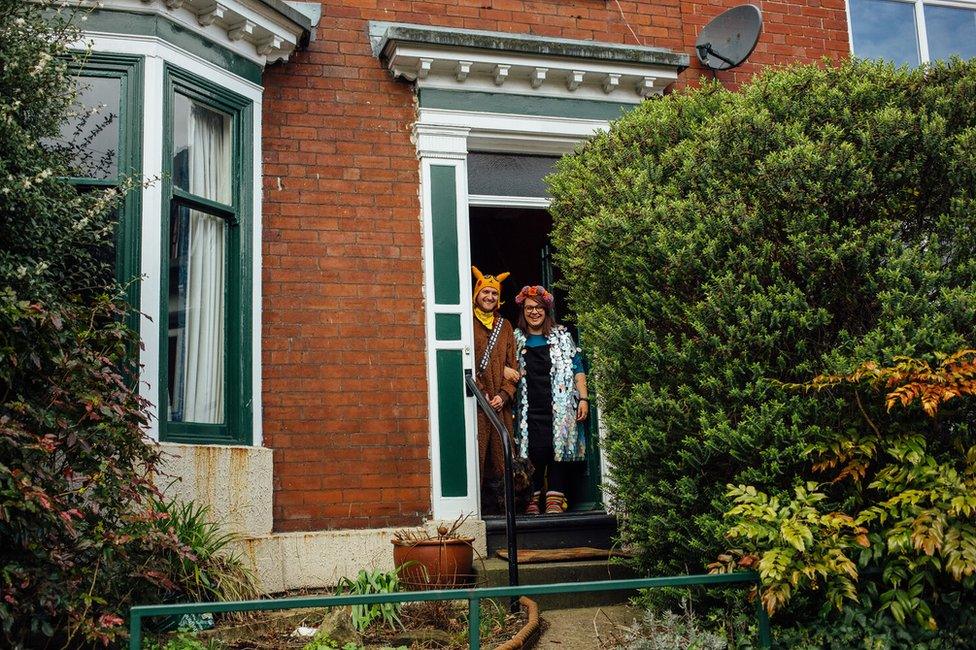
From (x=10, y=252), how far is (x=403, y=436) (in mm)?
2910

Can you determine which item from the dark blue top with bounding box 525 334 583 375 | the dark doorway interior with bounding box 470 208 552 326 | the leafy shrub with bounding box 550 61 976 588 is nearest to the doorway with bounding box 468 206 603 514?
the dark doorway interior with bounding box 470 208 552 326

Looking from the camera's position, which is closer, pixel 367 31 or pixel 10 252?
pixel 10 252

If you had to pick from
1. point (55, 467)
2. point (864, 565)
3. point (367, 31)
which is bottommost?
point (864, 565)

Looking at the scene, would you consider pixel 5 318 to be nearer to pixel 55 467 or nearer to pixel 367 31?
pixel 55 467

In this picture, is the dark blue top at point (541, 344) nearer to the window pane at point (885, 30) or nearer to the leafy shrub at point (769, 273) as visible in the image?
the leafy shrub at point (769, 273)

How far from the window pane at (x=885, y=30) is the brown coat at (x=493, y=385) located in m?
4.36

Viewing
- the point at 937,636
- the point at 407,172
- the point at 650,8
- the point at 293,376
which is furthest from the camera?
the point at 650,8

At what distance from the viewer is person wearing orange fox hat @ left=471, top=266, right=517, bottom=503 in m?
7.48

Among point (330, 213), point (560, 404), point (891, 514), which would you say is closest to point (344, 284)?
point (330, 213)

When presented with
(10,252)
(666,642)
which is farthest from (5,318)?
(666,642)

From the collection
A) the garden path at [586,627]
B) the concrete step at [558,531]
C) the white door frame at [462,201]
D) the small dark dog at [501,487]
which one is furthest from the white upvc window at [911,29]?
the garden path at [586,627]

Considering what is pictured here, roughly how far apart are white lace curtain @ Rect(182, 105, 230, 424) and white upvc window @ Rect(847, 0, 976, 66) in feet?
18.6

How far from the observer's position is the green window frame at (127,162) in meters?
6.09

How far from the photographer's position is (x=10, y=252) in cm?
510
